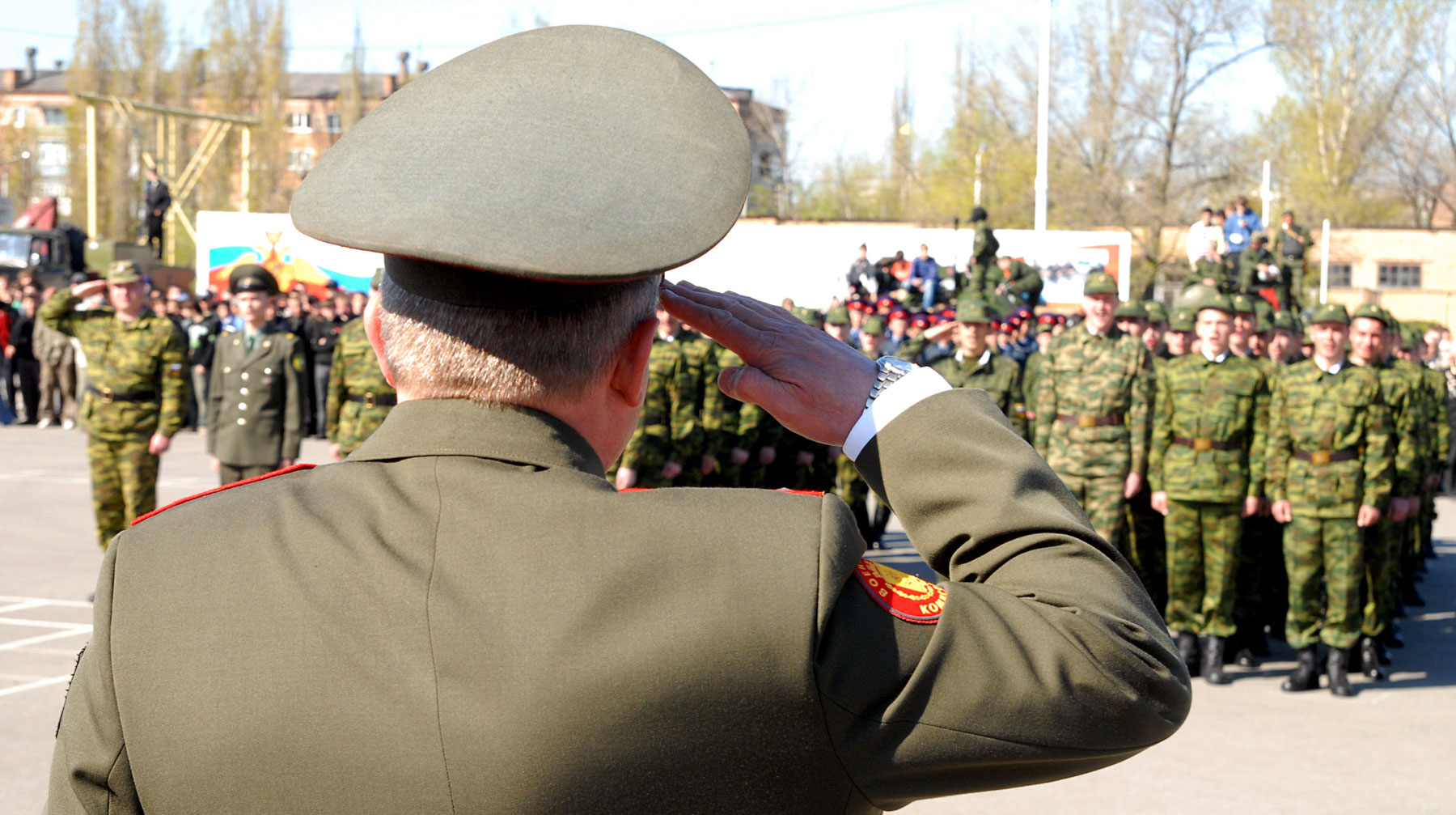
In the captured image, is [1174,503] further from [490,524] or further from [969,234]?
[969,234]

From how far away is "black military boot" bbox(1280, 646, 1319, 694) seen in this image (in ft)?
22.5

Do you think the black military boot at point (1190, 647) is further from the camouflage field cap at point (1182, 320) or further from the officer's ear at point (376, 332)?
the officer's ear at point (376, 332)

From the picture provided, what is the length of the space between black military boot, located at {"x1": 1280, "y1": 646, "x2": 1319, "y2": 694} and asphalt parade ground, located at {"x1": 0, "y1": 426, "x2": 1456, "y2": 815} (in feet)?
0.34

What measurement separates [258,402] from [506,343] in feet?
23.9

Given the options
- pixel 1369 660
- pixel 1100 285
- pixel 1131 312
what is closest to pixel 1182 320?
pixel 1131 312

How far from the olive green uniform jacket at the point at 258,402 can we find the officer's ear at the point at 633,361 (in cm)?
708

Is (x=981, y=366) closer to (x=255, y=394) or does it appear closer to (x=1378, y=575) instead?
(x=1378, y=575)

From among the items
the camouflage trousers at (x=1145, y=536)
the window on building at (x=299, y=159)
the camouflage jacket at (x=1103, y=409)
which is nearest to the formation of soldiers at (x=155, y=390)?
the camouflage jacket at (x=1103, y=409)

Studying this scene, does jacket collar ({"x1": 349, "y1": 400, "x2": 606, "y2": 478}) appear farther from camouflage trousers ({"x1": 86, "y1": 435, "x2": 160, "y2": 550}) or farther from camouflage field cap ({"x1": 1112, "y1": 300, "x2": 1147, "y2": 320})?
camouflage field cap ({"x1": 1112, "y1": 300, "x2": 1147, "y2": 320})

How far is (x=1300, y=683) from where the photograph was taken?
6852mm

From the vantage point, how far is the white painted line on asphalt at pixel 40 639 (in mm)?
6684

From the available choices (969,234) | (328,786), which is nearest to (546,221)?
(328,786)

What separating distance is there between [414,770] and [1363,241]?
44.6 meters

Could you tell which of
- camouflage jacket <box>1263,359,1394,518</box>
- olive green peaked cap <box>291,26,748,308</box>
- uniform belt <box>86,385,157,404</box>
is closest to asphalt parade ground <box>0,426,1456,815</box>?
camouflage jacket <box>1263,359,1394,518</box>
